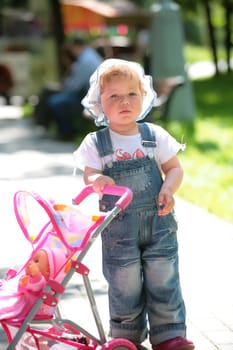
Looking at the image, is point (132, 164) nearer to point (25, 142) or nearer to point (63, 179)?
point (63, 179)

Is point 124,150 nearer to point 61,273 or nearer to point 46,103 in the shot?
point 61,273

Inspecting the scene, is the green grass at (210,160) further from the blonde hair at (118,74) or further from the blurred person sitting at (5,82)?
the blurred person sitting at (5,82)

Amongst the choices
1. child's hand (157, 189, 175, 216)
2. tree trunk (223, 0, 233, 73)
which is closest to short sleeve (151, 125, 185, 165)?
child's hand (157, 189, 175, 216)

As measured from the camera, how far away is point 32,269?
467 cm

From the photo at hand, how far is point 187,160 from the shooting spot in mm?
12789

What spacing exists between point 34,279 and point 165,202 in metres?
0.73

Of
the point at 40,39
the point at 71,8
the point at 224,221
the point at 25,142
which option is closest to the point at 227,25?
the point at 71,8

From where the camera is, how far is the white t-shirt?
5035mm

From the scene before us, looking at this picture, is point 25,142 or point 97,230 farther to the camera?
point 25,142

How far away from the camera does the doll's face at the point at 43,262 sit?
4684 millimetres

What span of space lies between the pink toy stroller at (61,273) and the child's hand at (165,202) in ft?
0.78

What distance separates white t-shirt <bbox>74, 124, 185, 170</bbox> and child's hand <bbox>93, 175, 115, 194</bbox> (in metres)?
0.20

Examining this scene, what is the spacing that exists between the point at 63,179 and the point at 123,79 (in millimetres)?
6455

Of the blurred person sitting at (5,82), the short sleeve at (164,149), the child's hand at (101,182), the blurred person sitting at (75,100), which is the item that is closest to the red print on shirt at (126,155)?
the short sleeve at (164,149)
